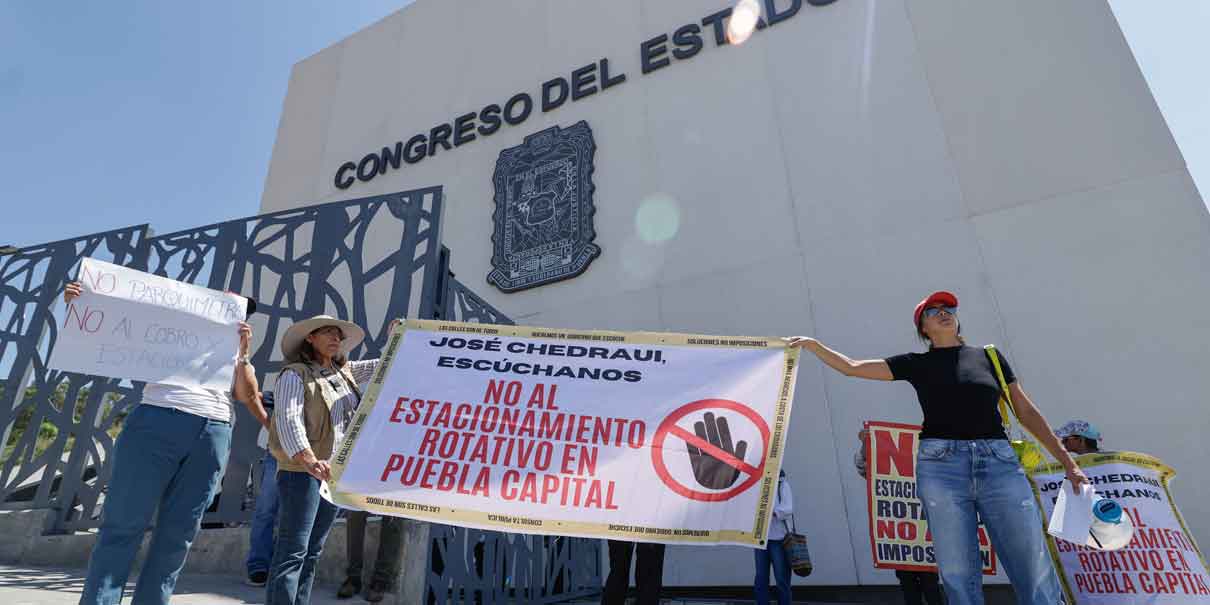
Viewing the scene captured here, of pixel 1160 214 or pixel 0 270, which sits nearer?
pixel 1160 214

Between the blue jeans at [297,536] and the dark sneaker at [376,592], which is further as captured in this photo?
the dark sneaker at [376,592]

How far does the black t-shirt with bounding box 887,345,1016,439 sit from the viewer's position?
103 inches

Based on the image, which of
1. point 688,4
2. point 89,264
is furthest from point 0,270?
point 688,4

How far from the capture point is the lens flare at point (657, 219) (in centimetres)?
841

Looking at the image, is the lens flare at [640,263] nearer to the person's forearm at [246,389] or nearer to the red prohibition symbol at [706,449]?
the red prohibition symbol at [706,449]

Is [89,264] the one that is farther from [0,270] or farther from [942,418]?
[0,270]

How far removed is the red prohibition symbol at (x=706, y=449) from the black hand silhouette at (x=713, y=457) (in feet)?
0.06

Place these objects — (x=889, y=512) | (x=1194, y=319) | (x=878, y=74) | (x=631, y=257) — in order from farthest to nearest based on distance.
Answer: (x=631, y=257) < (x=878, y=74) < (x=1194, y=319) < (x=889, y=512)

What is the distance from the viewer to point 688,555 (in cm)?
703

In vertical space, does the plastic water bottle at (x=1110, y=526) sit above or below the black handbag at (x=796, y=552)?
above

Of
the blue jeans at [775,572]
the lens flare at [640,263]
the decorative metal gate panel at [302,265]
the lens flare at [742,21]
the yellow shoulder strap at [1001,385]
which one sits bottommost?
the blue jeans at [775,572]

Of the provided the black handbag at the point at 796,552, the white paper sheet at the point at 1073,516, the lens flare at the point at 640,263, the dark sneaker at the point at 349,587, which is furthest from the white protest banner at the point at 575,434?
the lens flare at the point at 640,263

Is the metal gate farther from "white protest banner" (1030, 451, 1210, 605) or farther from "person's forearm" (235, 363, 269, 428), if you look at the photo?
"white protest banner" (1030, 451, 1210, 605)

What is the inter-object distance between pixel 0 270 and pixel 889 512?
10.0 meters
